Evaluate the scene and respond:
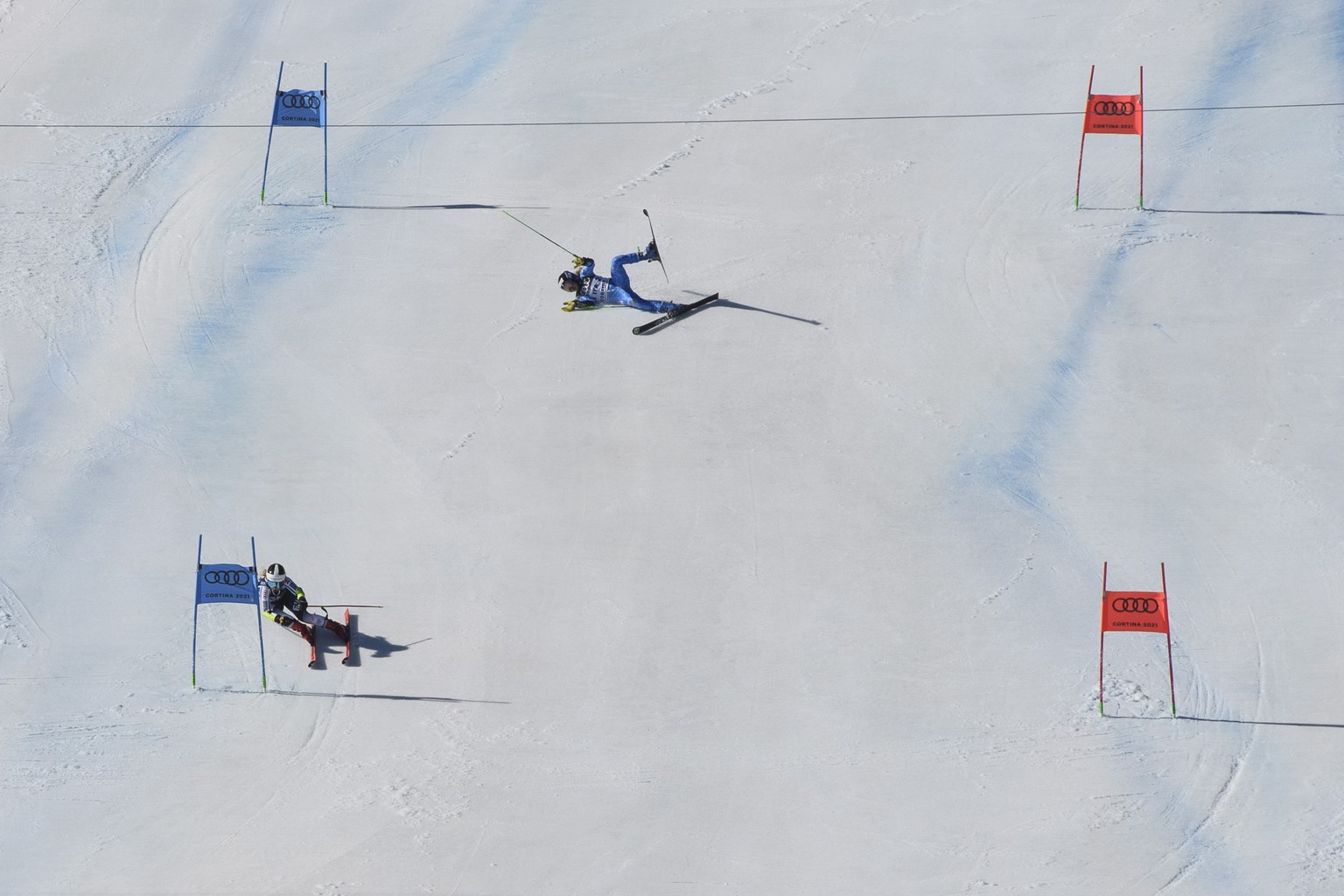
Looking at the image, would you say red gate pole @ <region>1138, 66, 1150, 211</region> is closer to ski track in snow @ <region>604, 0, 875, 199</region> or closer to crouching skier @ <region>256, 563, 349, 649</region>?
ski track in snow @ <region>604, 0, 875, 199</region>

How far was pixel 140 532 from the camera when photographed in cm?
1800

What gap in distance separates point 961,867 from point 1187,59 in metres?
13.5

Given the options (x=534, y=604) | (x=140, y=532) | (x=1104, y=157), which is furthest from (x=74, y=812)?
(x=1104, y=157)

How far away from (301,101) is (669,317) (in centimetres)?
548

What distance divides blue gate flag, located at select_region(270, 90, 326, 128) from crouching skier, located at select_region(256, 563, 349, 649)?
685 cm

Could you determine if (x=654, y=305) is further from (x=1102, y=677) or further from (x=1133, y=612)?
(x=1133, y=612)

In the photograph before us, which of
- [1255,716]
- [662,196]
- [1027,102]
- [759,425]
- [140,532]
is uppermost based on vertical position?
[1027,102]

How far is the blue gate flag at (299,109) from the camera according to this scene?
69.6 feet

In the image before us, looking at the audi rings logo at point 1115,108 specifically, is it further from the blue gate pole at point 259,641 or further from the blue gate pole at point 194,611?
the blue gate pole at point 194,611

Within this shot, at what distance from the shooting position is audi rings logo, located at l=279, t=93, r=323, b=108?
21.2m

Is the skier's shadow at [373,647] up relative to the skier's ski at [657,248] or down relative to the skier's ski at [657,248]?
down

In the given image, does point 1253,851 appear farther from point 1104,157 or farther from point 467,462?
point 1104,157

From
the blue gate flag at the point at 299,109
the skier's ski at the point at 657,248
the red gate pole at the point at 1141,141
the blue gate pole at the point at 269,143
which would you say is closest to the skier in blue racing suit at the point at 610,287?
the skier's ski at the point at 657,248

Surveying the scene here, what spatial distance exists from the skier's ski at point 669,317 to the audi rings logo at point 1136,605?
22.8 ft
